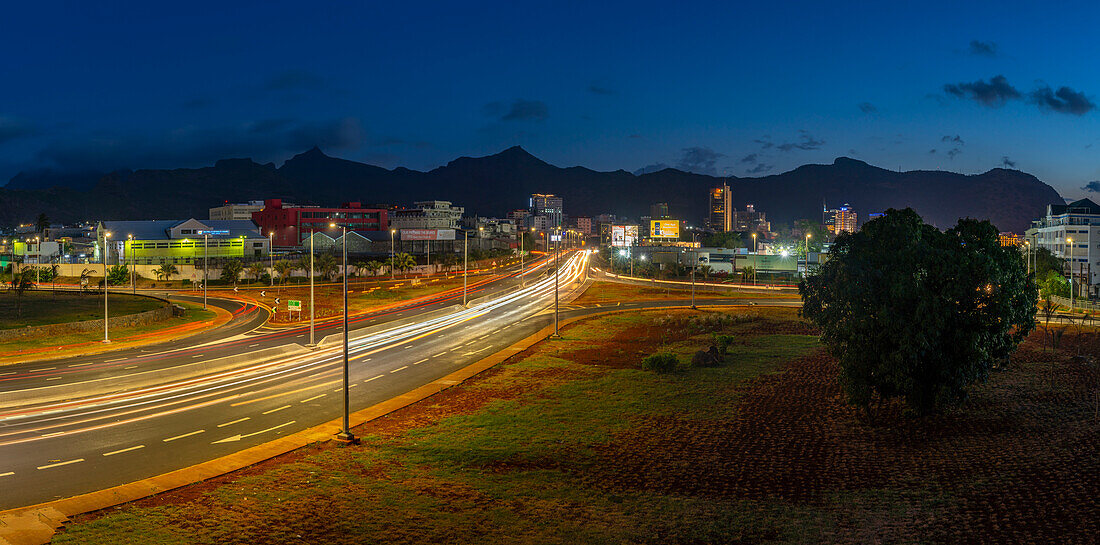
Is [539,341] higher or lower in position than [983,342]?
lower

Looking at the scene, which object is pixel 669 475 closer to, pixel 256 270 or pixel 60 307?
pixel 60 307

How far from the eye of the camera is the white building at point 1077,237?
314 ft

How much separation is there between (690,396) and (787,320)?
103 feet

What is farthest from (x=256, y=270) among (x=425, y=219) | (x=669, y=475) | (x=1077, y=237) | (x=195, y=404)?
(x=1077, y=237)

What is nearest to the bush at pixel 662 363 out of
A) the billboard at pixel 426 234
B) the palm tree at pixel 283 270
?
the palm tree at pixel 283 270

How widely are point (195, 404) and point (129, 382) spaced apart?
18.7 feet

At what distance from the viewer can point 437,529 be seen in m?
14.3

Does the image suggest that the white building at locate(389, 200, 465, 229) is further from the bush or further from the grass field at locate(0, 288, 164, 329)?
the bush

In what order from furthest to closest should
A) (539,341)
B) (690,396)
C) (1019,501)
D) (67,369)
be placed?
1. (539,341)
2. (67,369)
3. (690,396)
4. (1019,501)

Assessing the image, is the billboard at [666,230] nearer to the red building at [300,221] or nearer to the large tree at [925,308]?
the red building at [300,221]

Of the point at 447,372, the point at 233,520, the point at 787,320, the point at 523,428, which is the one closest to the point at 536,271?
the point at 787,320

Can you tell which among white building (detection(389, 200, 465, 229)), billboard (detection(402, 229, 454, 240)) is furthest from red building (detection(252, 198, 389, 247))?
white building (detection(389, 200, 465, 229))

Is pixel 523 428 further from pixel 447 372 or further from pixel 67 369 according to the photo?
pixel 67 369

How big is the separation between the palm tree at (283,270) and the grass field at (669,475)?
66.1 meters
